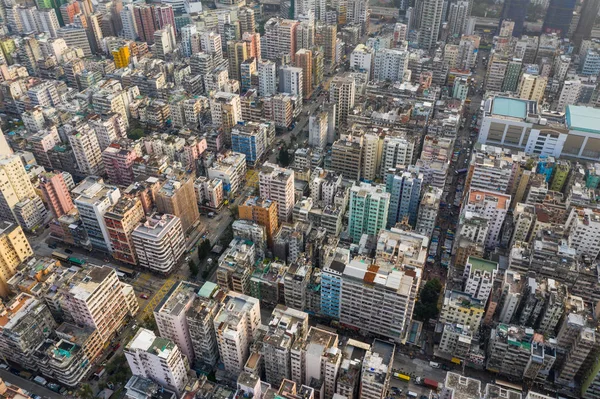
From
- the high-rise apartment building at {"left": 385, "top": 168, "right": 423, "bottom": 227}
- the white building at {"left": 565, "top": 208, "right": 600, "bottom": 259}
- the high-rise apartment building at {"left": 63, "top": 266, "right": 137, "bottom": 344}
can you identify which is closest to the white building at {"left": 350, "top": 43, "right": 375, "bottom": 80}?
the high-rise apartment building at {"left": 385, "top": 168, "right": 423, "bottom": 227}

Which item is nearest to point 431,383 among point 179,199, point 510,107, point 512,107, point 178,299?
point 178,299

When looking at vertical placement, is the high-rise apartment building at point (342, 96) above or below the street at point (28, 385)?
above

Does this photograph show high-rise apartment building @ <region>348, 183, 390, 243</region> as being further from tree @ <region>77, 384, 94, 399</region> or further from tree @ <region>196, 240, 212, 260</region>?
tree @ <region>77, 384, 94, 399</region>

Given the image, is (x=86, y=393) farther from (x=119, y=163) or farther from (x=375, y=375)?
(x=119, y=163)

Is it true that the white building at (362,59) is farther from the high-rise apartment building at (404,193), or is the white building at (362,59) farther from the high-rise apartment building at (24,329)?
the high-rise apartment building at (24,329)

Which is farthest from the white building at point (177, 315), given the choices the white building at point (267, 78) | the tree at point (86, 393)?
the white building at point (267, 78)

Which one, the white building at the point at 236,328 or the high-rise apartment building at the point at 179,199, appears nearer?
the white building at the point at 236,328
